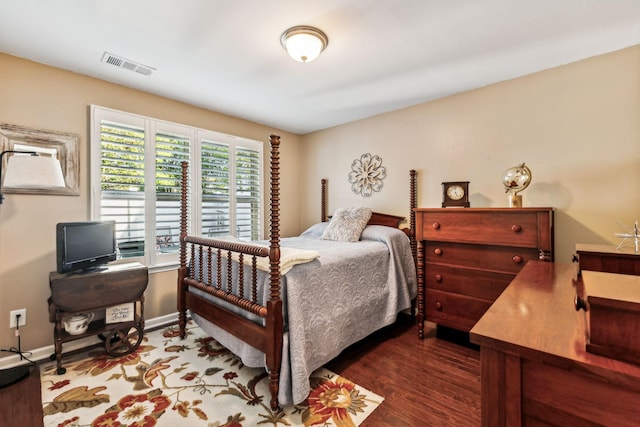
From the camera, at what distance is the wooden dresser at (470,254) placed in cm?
208

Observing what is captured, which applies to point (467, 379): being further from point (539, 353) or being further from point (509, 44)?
point (509, 44)

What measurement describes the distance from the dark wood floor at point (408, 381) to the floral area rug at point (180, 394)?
14 centimetres

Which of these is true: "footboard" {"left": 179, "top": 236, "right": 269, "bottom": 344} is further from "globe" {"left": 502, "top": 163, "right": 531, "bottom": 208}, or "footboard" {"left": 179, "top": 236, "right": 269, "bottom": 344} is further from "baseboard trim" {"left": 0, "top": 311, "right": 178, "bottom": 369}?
"globe" {"left": 502, "top": 163, "right": 531, "bottom": 208}

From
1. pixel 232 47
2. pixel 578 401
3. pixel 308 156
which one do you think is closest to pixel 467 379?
pixel 578 401

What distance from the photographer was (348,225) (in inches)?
123

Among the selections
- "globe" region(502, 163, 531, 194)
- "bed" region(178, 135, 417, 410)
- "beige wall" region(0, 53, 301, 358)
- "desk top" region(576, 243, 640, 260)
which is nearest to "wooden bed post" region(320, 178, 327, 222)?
"bed" region(178, 135, 417, 410)

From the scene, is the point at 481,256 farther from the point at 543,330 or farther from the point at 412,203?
the point at 543,330

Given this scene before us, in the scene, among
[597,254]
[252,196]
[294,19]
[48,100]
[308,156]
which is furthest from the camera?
[308,156]

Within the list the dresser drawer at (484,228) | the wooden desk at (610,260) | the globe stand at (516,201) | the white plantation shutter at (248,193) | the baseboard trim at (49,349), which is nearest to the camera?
the wooden desk at (610,260)

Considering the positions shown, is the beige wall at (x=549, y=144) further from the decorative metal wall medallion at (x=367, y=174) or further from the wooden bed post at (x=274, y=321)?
the wooden bed post at (x=274, y=321)

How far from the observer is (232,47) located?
2098mm

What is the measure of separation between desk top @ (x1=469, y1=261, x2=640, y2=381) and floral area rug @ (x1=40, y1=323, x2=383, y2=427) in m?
1.23

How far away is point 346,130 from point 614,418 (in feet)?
12.1

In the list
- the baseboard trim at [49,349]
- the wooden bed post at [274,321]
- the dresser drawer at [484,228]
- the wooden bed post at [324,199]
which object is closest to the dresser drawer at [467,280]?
the dresser drawer at [484,228]
